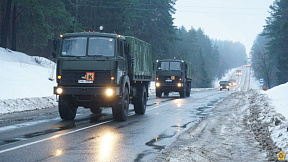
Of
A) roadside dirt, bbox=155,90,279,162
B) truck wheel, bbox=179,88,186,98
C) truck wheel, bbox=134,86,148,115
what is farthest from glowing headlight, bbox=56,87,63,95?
truck wheel, bbox=179,88,186,98

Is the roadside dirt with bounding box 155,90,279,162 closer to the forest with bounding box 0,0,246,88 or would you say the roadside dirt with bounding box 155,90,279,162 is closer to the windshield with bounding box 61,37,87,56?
the windshield with bounding box 61,37,87,56

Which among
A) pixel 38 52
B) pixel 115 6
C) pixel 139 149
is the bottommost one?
pixel 139 149

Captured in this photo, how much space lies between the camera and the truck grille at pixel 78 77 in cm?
1237

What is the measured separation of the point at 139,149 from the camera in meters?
7.79

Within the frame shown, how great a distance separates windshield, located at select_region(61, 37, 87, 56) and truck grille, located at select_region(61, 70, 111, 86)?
67 cm

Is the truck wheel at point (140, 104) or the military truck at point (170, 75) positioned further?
the military truck at point (170, 75)

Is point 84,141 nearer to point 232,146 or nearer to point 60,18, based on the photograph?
point 232,146

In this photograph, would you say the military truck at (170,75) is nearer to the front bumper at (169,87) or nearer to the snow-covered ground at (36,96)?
the front bumper at (169,87)

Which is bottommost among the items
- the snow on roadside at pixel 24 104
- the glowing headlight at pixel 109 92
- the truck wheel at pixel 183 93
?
the snow on roadside at pixel 24 104

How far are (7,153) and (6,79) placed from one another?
16.6 metres

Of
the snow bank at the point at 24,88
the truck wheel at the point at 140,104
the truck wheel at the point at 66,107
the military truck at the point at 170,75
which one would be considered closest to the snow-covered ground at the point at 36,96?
the snow bank at the point at 24,88

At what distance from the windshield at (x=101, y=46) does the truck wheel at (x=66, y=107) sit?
1809mm

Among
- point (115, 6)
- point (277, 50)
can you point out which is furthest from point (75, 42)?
point (277, 50)

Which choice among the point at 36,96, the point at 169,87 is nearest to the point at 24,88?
the point at 36,96
